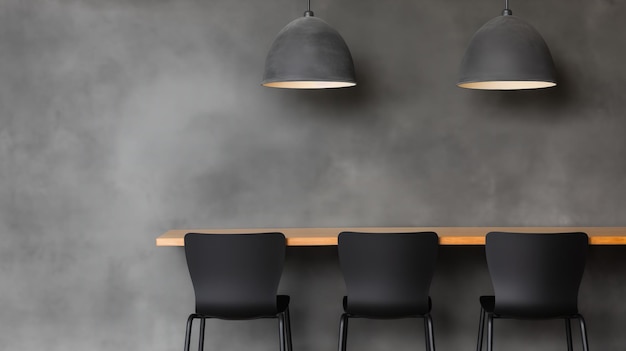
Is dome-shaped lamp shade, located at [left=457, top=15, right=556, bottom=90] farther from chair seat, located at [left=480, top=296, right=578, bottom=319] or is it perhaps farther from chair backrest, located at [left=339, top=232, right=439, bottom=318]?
chair seat, located at [left=480, top=296, right=578, bottom=319]

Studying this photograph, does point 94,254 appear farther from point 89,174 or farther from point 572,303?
point 572,303

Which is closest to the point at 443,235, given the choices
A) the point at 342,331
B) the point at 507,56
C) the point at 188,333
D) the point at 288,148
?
the point at 342,331

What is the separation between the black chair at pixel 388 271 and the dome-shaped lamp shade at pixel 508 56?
0.84 m

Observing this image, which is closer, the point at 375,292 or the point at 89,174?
the point at 375,292

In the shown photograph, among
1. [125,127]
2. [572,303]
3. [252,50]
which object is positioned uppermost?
[252,50]

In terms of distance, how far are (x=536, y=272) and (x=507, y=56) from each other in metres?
1.05

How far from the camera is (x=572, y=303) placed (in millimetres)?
3359

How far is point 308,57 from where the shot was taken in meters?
3.41

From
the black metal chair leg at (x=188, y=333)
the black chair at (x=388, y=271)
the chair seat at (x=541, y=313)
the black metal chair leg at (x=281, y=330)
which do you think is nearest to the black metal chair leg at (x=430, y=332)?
the black chair at (x=388, y=271)

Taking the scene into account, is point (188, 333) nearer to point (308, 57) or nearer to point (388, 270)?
point (388, 270)

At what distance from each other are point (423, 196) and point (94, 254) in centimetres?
207

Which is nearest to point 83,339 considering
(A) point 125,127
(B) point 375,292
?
(A) point 125,127

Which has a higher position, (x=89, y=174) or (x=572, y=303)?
(x=89, y=174)

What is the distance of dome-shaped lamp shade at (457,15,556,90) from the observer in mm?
3365
